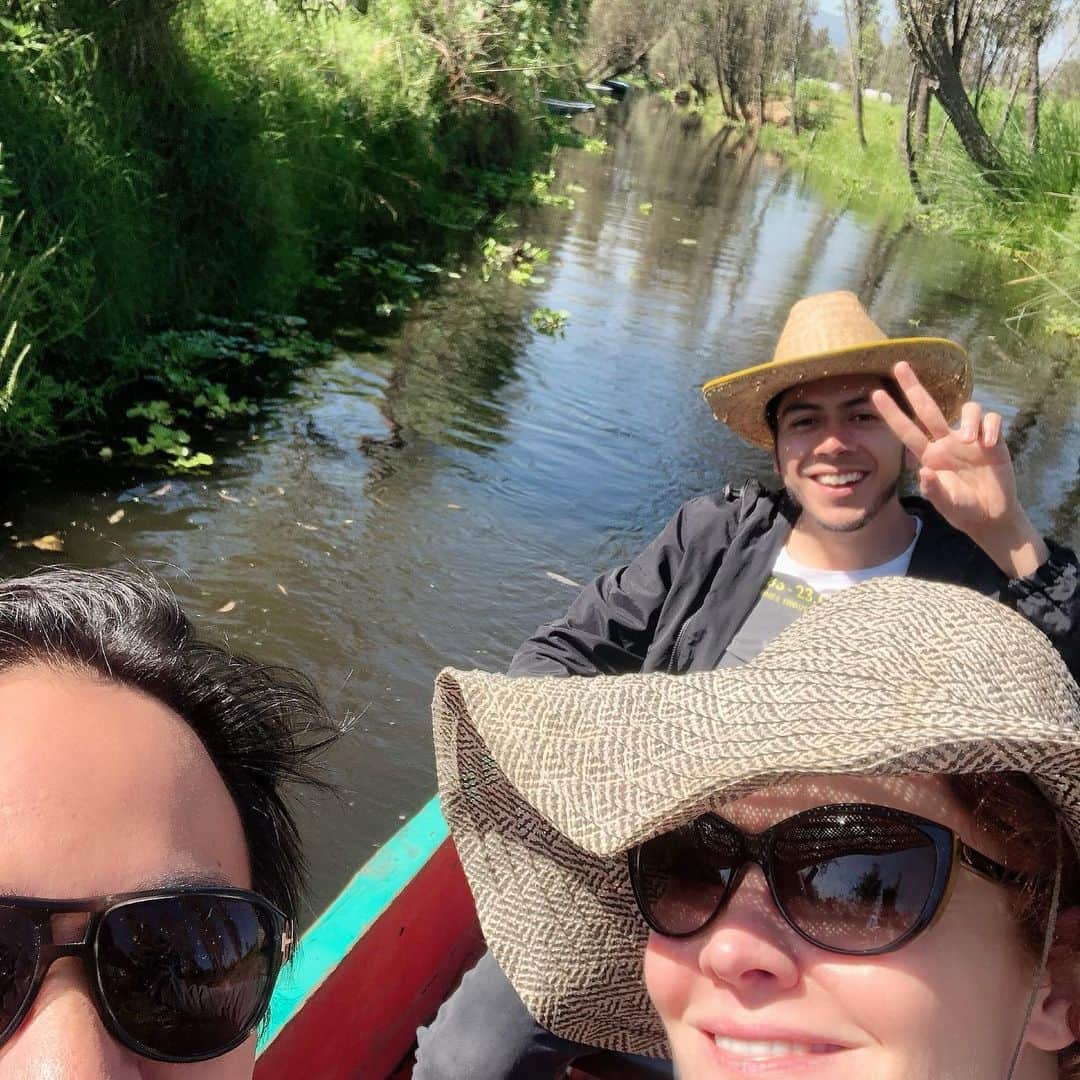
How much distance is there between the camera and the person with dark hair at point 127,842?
900 mm

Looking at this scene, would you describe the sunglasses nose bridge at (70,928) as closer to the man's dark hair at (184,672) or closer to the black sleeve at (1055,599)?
the man's dark hair at (184,672)

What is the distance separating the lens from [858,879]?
3.12ft

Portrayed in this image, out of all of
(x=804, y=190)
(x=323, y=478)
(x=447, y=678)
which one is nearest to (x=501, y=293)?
(x=323, y=478)

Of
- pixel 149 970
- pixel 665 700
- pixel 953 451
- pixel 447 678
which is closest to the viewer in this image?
pixel 149 970

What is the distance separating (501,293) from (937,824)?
10.3m

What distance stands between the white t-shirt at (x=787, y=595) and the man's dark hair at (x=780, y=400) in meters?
0.36

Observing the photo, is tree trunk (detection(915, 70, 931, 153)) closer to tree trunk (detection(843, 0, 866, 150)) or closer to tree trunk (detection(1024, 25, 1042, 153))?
tree trunk (detection(843, 0, 866, 150))

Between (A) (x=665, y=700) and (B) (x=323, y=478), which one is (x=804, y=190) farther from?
(A) (x=665, y=700)

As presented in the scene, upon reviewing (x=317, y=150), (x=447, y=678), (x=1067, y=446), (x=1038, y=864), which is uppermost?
(x=1038, y=864)

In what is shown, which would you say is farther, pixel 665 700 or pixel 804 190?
pixel 804 190

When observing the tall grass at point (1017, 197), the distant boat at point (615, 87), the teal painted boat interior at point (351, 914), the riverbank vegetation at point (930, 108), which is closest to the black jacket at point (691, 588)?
the teal painted boat interior at point (351, 914)

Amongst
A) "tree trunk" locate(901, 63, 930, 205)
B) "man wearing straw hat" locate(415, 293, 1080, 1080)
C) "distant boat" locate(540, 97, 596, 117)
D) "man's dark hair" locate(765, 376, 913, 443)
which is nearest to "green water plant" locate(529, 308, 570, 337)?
"man's dark hair" locate(765, 376, 913, 443)

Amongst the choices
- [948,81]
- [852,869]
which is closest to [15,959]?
[852,869]

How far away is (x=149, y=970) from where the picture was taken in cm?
95
